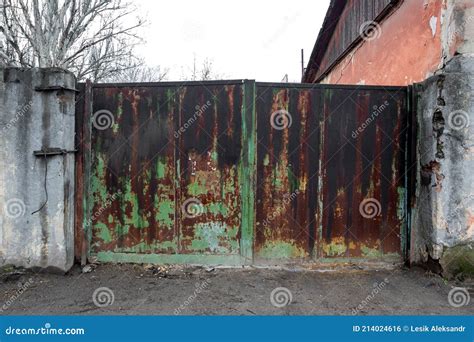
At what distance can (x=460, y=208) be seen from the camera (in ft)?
11.5

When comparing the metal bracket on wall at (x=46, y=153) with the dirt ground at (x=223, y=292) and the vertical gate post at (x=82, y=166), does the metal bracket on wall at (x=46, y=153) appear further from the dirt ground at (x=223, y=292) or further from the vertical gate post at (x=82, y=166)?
the dirt ground at (x=223, y=292)

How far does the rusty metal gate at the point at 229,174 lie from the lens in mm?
3879

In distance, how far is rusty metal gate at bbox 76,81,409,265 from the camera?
388 cm

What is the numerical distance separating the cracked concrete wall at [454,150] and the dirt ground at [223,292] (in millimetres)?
375

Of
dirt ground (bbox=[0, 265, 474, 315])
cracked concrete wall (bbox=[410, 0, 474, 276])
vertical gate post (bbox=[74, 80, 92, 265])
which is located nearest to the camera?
dirt ground (bbox=[0, 265, 474, 315])

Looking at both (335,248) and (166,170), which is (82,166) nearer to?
(166,170)

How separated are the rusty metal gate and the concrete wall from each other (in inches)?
12.2

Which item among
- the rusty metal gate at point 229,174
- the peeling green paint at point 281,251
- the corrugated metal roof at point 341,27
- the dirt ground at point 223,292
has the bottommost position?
the dirt ground at point 223,292

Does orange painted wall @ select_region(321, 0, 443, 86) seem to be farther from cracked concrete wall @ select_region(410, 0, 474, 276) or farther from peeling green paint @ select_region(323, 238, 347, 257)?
peeling green paint @ select_region(323, 238, 347, 257)

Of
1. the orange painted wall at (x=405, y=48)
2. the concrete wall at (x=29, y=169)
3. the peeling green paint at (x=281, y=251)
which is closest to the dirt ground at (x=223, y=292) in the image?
the peeling green paint at (x=281, y=251)

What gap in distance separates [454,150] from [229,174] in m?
2.45

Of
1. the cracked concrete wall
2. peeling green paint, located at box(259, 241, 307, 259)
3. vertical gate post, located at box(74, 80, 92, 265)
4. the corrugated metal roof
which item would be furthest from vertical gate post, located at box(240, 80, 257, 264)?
the corrugated metal roof

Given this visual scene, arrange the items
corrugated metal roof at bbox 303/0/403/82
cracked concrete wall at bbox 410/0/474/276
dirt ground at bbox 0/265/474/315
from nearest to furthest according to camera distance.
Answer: dirt ground at bbox 0/265/474/315 → cracked concrete wall at bbox 410/0/474/276 → corrugated metal roof at bbox 303/0/403/82

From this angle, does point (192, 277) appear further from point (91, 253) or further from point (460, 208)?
point (460, 208)
